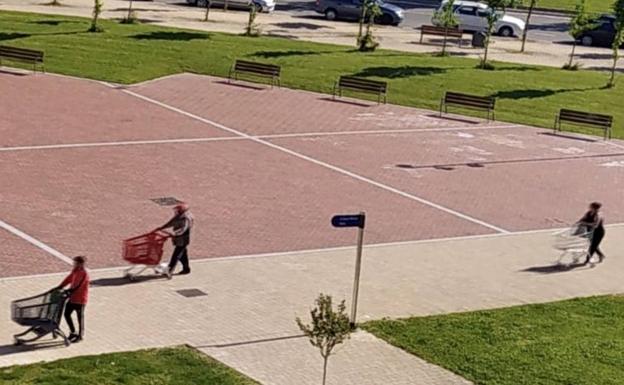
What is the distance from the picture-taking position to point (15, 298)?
785 inches

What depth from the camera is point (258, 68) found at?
40.8 meters

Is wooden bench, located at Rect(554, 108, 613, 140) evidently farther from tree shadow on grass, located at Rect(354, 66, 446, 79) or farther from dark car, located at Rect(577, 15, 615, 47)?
dark car, located at Rect(577, 15, 615, 47)

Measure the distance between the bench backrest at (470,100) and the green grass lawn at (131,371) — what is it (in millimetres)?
22197

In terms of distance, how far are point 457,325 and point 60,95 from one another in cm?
1989

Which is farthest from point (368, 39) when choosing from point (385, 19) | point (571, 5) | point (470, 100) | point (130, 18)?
point (571, 5)

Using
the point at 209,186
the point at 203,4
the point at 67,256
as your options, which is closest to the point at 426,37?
the point at 203,4

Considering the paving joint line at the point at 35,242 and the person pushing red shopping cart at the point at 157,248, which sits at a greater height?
the person pushing red shopping cart at the point at 157,248

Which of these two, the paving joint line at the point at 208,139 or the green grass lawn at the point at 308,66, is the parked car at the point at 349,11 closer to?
the green grass lawn at the point at 308,66

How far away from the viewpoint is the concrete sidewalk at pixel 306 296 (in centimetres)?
1817

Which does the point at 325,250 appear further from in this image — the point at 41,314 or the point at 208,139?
the point at 208,139

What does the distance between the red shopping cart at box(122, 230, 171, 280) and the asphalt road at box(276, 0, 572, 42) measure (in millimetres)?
36811

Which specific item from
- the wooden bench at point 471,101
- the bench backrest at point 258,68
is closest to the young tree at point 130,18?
the bench backrest at point 258,68

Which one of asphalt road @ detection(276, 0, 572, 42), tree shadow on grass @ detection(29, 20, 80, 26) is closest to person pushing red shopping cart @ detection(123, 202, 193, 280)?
tree shadow on grass @ detection(29, 20, 80, 26)

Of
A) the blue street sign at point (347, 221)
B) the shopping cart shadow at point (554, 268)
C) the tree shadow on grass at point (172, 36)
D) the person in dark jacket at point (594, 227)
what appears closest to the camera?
the blue street sign at point (347, 221)
